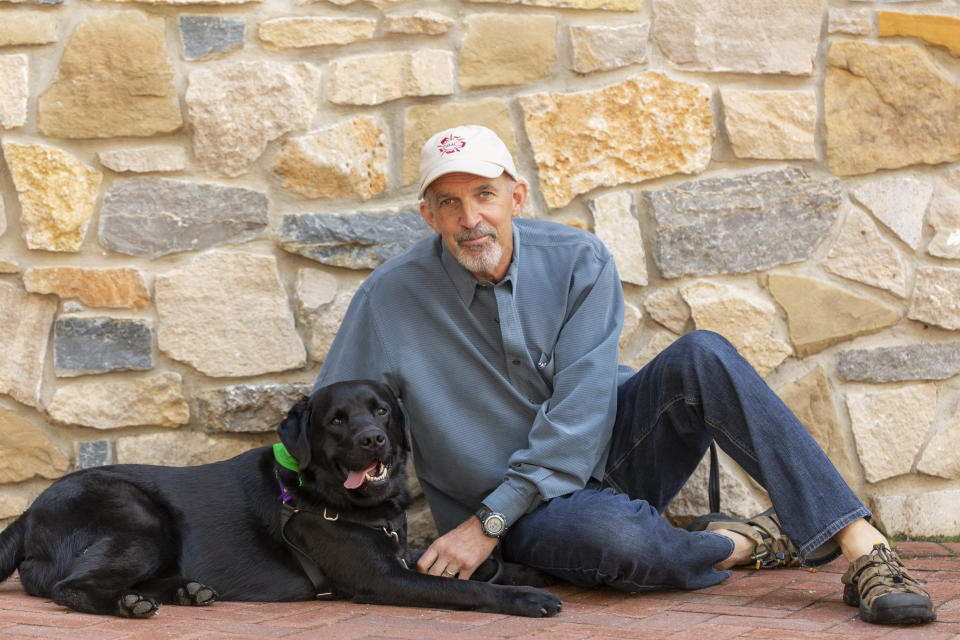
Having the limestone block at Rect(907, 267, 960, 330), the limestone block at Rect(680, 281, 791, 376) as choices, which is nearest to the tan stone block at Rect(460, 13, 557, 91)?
the limestone block at Rect(680, 281, 791, 376)

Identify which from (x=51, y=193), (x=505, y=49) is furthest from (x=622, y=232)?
(x=51, y=193)

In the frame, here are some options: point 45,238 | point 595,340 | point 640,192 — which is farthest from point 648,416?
point 45,238

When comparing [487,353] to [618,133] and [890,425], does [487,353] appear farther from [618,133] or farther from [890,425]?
Answer: [890,425]

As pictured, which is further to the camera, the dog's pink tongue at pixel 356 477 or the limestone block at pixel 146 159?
the limestone block at pixel 146 159

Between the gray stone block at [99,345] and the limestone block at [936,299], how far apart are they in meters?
2.75

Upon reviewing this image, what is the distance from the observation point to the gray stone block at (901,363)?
380 cm

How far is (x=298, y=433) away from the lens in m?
2.97

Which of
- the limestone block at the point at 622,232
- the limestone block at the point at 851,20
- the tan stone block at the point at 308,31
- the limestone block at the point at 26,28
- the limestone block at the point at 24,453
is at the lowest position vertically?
the limestone block at the point at 24,453

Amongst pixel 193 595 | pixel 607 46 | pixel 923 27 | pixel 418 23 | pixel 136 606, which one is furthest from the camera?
pixel 923 27

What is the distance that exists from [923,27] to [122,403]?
3.15m

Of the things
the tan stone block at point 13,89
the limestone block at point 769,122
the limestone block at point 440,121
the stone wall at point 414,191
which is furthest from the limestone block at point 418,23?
the tan stone block at point 13,89

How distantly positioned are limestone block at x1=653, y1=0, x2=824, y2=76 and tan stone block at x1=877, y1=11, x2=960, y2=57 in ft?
0.78

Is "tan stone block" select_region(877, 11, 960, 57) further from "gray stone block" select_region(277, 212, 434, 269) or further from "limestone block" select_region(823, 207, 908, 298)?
"gray stone block" select_region(277, 212, 434, 269)

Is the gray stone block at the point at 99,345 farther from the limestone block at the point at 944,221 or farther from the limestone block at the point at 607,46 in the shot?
the limestone block at the point at 944,221
